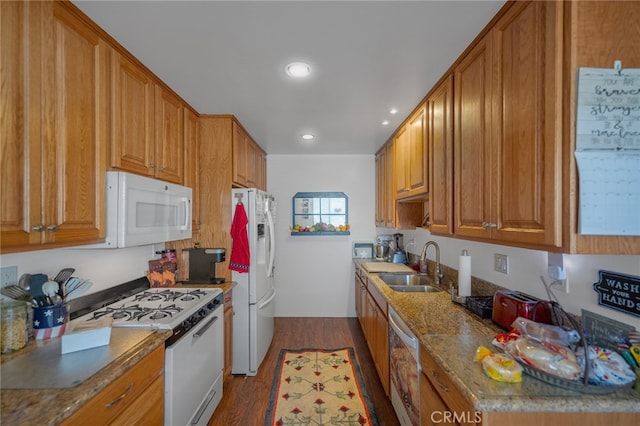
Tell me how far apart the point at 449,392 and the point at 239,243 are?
1883 mm

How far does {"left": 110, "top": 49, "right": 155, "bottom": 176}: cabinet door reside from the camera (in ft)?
4.93

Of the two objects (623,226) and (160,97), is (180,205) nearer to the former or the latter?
(160,97)

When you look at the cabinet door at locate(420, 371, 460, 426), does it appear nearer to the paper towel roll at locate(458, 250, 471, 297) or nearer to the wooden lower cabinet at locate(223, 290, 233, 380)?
the paper towel roll at locate(458, 250, 471, 297)

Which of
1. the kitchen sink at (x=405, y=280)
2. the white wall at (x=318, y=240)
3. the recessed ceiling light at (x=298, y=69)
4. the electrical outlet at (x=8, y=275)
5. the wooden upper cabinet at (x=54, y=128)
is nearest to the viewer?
the wooden upper cabinet at (x=54, y=128)

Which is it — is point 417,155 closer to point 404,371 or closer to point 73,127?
point 404,371

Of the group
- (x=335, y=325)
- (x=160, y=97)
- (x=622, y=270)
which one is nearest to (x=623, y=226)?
(x=622, y=270)

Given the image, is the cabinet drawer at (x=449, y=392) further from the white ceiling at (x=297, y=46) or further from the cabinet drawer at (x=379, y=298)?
the white ceiling at (x=297, y=46)

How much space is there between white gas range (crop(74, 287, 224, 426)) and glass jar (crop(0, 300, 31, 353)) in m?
0.35

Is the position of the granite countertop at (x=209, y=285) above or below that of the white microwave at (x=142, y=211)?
below

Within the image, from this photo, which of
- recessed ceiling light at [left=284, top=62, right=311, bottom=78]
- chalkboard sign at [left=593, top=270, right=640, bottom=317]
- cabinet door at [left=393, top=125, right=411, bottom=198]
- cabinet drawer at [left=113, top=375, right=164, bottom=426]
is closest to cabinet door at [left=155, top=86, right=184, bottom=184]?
recessed ceiling light at [left=284, top=62, right=311, bottom=78]

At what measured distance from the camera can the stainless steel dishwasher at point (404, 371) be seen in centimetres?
143

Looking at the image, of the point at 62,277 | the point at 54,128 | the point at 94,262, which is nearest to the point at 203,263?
the point at 94,262

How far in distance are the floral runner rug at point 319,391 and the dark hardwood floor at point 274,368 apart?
0.23ft

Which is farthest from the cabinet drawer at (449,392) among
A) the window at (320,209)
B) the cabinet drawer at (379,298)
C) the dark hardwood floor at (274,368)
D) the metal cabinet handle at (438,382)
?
the window at (320,209)
